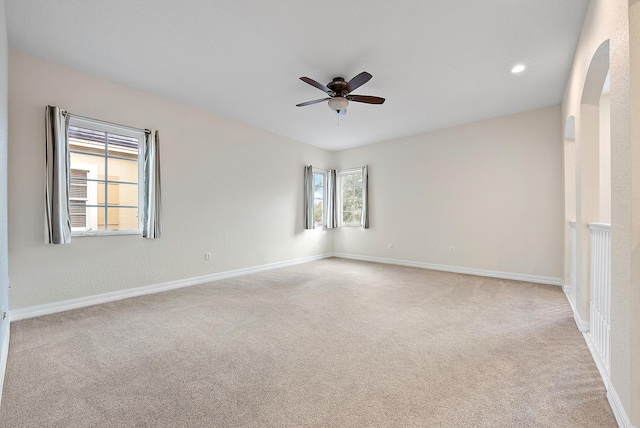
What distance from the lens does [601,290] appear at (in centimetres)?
218

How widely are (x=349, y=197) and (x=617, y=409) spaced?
5996 mm

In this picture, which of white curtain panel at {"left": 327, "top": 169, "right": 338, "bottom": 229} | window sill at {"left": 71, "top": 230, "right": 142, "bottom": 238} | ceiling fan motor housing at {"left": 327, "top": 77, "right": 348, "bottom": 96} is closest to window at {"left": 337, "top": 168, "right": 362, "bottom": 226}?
white curtain panel at {"left": 327, "top": 169, "right": 338, "bottom": 229}

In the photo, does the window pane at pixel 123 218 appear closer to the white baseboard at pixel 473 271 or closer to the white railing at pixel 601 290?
the white baseboard at pixel 473 271

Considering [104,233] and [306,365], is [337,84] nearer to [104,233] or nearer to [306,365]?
[306,365]

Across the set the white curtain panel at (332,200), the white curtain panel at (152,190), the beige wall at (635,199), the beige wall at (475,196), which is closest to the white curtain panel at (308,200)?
the white curtain panel at (332,200)

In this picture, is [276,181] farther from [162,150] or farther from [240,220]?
[162,150]

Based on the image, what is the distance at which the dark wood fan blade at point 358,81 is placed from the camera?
113 inches

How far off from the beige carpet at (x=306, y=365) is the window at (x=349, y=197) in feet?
12.0

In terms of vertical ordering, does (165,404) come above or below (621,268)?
below

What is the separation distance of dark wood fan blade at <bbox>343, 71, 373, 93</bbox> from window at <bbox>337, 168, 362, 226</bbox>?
12.0 feet

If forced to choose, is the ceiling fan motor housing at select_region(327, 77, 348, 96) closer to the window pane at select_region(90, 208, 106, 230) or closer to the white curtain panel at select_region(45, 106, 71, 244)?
the white curtain panel at select_region(45, 106, 71, 244)

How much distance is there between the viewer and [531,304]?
3.43 m

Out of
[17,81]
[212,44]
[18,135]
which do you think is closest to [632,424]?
[212,44]

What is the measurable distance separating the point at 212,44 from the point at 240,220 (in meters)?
3.01
